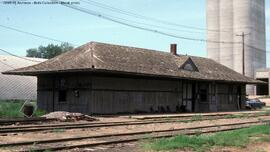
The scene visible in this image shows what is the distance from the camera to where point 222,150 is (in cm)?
1336

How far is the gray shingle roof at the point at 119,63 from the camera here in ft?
101

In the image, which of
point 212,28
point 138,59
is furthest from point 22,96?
point 212,28

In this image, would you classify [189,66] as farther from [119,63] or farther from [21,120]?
[21,120]

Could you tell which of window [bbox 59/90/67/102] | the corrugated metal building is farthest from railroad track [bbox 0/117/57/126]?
window [bbox 59/90/67/102]

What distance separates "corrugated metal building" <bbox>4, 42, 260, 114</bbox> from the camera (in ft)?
102

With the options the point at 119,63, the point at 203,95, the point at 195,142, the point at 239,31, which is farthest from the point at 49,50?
the point at 195,142

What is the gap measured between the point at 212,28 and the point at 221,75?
71817mm

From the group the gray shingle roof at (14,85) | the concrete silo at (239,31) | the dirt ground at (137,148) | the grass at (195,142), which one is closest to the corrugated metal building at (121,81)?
the grass at (195,142)

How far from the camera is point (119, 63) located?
3309 cm

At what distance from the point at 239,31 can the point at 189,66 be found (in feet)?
232

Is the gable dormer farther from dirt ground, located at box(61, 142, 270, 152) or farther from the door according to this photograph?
dirt ground, located at box(61, 142, 270, 152)

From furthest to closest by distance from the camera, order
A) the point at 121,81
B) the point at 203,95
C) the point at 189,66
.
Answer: the point at 203,95
the point at 189,66
the point at 121,81

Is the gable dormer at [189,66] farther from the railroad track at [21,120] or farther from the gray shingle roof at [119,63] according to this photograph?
A: the railroad track at [21,120]

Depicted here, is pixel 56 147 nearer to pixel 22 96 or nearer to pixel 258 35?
pixel 22 96
